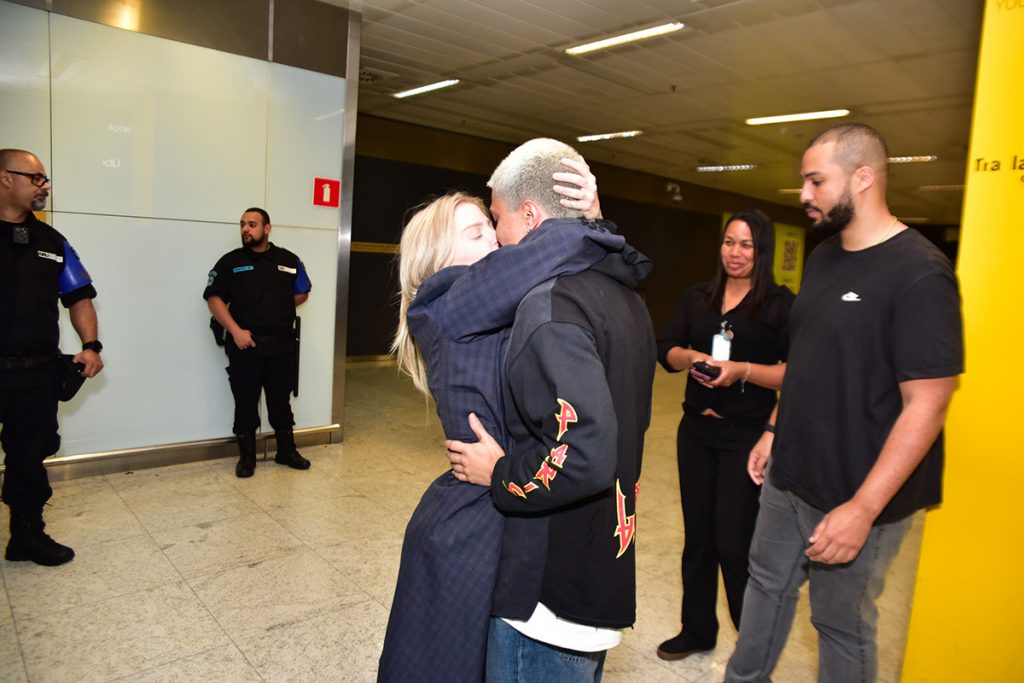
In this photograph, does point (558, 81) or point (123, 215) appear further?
point (558, 81)

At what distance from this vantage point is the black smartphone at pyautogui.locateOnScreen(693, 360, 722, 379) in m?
2.37

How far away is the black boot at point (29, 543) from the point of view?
2975 mm

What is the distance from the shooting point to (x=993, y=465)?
207 centimetres

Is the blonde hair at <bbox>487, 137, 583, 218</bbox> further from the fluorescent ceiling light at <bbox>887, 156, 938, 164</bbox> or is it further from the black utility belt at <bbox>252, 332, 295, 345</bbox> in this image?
the fluorescent ceiling light at <bbox>887, 156, 938, 164</bbox>

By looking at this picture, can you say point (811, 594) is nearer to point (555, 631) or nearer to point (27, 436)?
point (555, 631)

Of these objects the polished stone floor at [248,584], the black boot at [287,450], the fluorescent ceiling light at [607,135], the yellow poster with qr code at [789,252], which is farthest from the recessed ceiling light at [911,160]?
the black boot at [287,450]

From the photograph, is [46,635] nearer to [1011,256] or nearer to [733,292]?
[733,292]

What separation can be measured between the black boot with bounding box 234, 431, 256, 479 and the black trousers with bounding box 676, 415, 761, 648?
2.94 metres

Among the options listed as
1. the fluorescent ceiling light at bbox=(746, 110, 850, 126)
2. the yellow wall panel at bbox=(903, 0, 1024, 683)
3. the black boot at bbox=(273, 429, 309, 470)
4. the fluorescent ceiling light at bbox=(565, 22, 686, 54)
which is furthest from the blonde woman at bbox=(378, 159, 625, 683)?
the fluorescent ceiling light at bbox=(746, 110, 850, 126)

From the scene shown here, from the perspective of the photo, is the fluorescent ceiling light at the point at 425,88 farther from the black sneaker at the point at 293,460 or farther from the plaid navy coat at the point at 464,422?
the plaid navy coat at the point at 464,422

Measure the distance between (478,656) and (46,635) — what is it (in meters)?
2.11

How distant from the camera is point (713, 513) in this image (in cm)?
254

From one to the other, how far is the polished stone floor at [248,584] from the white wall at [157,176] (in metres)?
0.50

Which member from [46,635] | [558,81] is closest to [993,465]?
[46,635]
